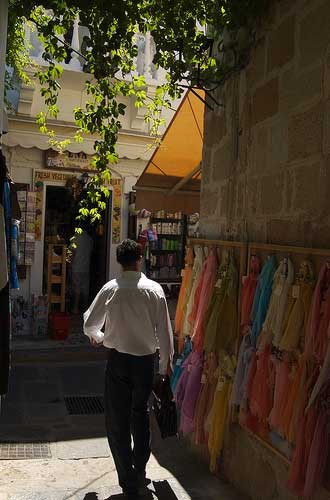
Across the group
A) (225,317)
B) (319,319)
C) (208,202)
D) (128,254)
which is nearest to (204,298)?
(225,317)

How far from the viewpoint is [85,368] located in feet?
25.2

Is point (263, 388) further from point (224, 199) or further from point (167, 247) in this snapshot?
point (167, 247)

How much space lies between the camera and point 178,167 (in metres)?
6.41

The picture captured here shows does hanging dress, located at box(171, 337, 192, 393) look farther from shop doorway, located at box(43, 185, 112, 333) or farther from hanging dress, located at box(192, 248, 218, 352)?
shop doorway, located at box(43, 185, 112, 333)

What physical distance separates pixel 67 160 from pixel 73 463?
6.11 meters

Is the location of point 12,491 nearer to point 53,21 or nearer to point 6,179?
point 6,179

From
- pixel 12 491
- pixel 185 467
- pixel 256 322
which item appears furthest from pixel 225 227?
pixel 12 491

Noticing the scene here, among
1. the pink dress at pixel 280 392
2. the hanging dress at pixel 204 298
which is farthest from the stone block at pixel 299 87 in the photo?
the pink dress at pixel 280 392

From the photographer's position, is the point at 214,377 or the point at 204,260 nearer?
the point at 214,377

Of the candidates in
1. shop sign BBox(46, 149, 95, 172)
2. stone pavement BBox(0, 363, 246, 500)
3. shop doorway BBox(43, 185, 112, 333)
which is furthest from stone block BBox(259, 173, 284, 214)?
shop doorway BBox(43, 185, 112, 333)

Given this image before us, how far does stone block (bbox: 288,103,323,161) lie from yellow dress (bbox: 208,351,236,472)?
153cm

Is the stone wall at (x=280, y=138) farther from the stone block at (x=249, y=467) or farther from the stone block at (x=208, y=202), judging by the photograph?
the stone block at (x=249, y=467)

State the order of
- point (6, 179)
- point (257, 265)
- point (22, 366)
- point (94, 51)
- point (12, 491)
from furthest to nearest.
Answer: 1. point (22, 366)
2. point (94, 51)
3. point (12, 491)
4. point (257, 265)
5. point (6, 179)

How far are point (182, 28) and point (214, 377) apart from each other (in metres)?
2.69
